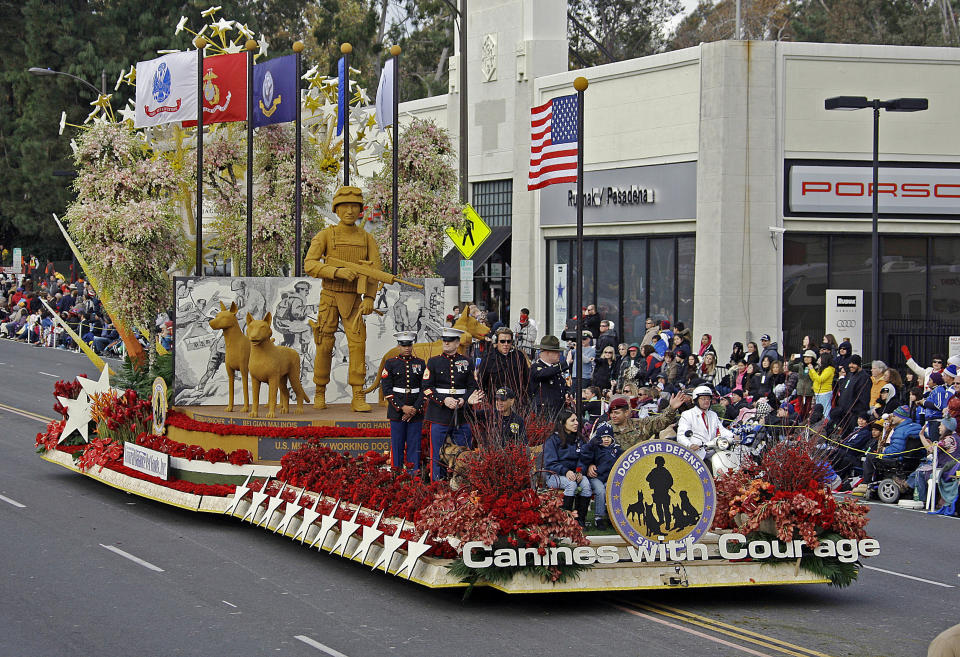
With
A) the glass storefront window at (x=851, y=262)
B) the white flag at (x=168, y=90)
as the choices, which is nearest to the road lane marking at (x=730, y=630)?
the white flag at (x=168, y=90)

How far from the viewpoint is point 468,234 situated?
2597cm

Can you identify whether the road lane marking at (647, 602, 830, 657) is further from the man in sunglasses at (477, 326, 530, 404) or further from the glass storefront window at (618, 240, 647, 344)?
the glass storefront window at (618, 240, 647, 344)

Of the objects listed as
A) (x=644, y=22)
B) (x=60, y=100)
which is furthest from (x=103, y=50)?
(x=644, y=22)

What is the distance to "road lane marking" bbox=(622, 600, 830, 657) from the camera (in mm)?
10250

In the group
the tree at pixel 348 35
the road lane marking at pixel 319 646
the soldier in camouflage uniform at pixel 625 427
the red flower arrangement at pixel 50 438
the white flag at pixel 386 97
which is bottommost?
the road lane marking at pixel 319 646

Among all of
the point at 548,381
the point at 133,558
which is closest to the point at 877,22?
the point at 548,381

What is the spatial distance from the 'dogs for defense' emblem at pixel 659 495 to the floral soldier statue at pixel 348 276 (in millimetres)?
6760

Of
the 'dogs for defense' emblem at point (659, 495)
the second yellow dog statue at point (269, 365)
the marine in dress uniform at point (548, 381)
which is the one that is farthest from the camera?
the second yellow dog statue at point (269, 365)

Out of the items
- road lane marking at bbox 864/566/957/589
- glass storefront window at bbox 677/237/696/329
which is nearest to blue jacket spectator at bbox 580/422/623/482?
road lane marking at bbox 864/566/957/589

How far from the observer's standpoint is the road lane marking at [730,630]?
1025 centimetres

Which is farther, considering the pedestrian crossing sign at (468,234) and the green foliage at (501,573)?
the pedestrian crossing sign at (468,234)

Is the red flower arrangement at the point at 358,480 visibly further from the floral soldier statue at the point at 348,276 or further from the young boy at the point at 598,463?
the floral soldier statue at the point at 348,276

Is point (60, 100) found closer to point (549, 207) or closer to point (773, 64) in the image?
point (549, 207)

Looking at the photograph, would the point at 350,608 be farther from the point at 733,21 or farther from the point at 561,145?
the point at 733,21
